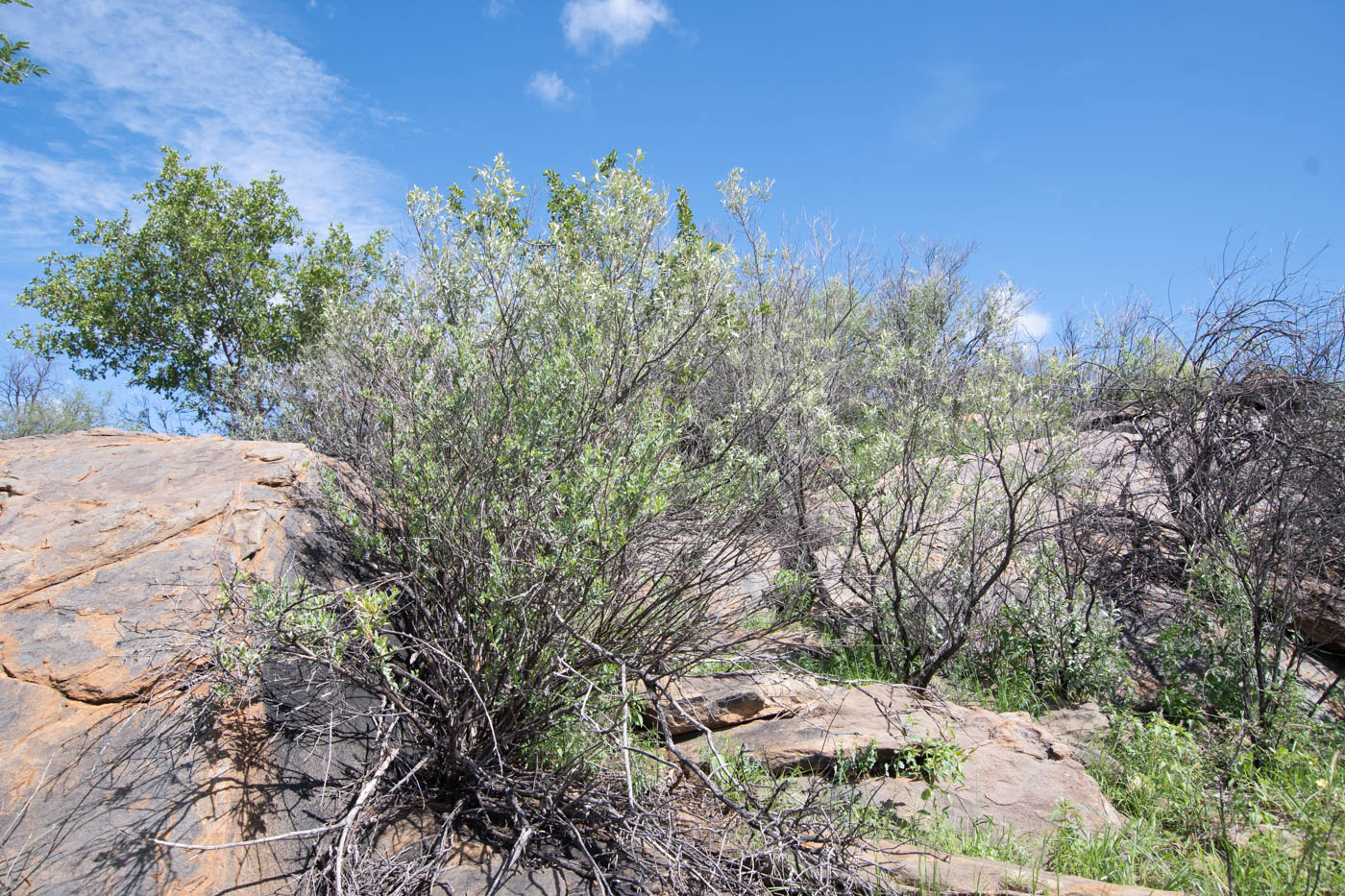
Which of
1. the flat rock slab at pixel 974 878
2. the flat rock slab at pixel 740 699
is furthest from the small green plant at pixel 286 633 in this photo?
the flat rock slab at pixel 974 878

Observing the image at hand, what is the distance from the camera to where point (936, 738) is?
14.1ft

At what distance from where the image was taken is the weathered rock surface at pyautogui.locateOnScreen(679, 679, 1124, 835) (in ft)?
13.1

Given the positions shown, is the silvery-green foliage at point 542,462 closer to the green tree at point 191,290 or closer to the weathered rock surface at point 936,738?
the weathered rock surface at point 936,738

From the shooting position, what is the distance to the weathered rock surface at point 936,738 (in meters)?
3.99

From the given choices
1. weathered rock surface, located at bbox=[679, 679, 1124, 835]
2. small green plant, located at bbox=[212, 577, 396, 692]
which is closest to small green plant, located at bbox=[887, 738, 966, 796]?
weathered rock surface, located at bbox=[679, 679, 1124, 835]

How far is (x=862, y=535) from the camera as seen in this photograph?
20.6 ft

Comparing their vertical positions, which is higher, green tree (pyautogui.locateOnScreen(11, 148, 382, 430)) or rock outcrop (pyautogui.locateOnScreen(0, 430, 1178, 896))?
green tree (pyautogui.locateOnScreen(11, 148, 382, 430))

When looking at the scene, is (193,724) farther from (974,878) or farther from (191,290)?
(191,290)

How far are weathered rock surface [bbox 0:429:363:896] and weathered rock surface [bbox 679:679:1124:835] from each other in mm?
2088

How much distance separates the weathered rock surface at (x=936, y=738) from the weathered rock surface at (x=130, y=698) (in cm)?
209

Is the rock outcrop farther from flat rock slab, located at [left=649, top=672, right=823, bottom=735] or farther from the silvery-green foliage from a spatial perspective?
the silvery-green foliage

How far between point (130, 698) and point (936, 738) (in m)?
3.96

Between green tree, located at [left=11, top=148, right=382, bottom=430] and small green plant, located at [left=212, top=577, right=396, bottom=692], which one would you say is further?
green tree, located at [left=11, top=148, right=382, bottom=430]

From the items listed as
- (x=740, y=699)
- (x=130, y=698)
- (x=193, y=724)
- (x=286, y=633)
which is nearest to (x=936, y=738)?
(x=740, y=699)
